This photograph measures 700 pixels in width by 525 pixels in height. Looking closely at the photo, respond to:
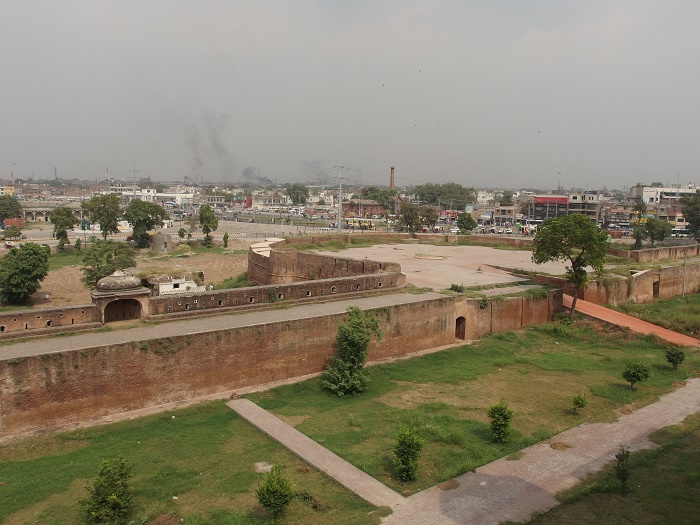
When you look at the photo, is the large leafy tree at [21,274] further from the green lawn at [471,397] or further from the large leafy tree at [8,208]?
the large leafy tree at [8,208]

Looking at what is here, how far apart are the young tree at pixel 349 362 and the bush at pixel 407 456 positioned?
4.04 meters

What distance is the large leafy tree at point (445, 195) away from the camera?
10212 cm

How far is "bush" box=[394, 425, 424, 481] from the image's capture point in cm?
911

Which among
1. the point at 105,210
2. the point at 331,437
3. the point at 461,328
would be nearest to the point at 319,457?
the point at 331,437

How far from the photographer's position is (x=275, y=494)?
7758 millimetres

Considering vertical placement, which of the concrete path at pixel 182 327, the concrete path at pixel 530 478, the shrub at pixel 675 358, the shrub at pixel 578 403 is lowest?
the concrete path at pixel 530 478

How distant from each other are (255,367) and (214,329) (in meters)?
1.32

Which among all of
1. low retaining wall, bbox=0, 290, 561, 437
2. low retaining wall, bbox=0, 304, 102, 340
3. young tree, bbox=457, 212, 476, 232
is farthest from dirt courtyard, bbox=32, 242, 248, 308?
young tree, bbox=457, 212, 476, 232

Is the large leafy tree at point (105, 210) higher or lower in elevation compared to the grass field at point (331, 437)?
higher

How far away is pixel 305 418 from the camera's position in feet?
38.4

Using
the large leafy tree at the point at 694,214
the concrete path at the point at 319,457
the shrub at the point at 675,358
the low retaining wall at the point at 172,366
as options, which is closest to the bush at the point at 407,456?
the concrete path at the point at 319,457

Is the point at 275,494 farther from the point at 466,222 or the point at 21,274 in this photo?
the point at 466,222

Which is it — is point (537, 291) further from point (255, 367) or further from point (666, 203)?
point (666, 203)

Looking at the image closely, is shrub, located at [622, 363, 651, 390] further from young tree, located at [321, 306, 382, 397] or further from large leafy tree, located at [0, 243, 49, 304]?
large leafy tree, located at [0, 243, 49, 304]
